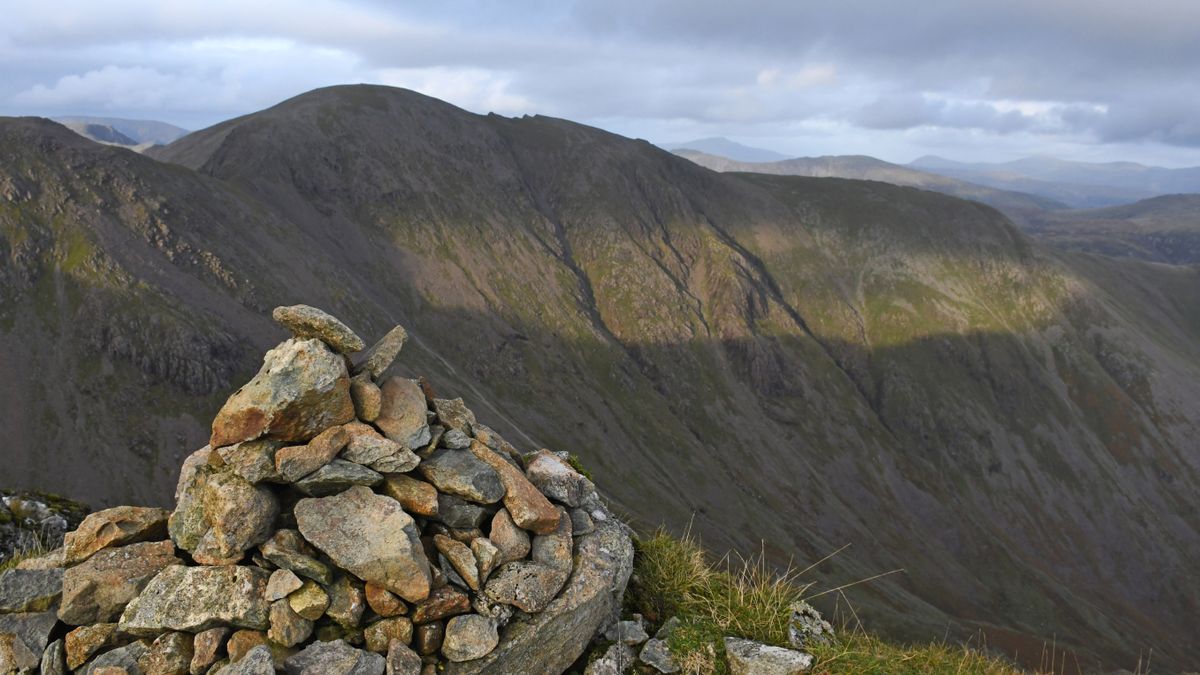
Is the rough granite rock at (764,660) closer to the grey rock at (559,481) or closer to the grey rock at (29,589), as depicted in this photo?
the grey rock at (559,481)

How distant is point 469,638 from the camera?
9.37m

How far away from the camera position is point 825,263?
182875mm

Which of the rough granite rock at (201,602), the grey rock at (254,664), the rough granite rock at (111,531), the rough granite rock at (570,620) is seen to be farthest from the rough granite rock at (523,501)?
the rough granite rock at (111,531)

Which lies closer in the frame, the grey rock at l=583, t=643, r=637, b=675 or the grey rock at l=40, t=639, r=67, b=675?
the grey rock at l=40, t=639, r=67, b=675

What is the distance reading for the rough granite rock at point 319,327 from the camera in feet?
37.2

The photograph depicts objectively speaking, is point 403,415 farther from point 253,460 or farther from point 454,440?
point 253,460

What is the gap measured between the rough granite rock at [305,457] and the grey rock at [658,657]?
5686mm

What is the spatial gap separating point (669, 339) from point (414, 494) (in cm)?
14152

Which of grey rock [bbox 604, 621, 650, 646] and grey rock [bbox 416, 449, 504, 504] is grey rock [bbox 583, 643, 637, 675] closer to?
grey rock [bbox 604, 621, 650, 646]

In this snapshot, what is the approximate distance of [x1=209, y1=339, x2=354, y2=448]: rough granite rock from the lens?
34.2 feet

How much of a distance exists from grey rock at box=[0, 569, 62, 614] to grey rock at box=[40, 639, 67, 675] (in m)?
0.88

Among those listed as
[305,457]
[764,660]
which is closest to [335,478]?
[305,457]

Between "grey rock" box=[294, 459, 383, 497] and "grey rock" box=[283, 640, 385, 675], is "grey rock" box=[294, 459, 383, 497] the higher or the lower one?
the higher one

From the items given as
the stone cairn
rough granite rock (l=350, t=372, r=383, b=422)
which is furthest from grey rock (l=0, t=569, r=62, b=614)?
rough granite rock (l=350, t=372, r=383, b=422)
